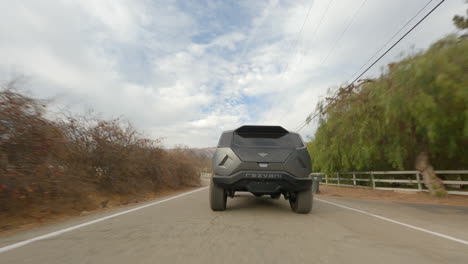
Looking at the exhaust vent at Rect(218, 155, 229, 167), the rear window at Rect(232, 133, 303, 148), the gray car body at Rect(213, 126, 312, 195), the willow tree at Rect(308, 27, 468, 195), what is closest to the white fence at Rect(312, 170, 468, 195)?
the willow tree at Rect(308, 27, 468, 195)

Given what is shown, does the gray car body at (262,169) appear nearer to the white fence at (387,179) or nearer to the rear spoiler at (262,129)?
the rear spoiler at (262,129)

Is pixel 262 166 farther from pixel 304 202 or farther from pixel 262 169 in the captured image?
pixel 304 202

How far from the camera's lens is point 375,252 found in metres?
2.95

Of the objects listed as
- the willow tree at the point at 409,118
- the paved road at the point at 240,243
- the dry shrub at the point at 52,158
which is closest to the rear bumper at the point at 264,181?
the paved road at the point at 240,243

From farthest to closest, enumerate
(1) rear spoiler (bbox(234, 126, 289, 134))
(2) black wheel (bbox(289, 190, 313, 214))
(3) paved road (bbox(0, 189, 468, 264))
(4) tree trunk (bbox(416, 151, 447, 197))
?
(4) tree trunk (bbox(416, 151, 447, 197))
(1) rear spoiler (bbox(234, 126, 289, 134))
(2) black wheel (bbox(289, 190, 313, 214))
(3) paved road (bbox(0, 189, 468, 264))

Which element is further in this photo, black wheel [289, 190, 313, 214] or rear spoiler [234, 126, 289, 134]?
rear spoiler [234, 126, 289, 134]

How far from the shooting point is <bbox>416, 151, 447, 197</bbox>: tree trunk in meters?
11.4

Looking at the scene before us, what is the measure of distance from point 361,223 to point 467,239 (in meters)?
1.45

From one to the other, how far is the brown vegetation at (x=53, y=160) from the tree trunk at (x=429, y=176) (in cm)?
1375

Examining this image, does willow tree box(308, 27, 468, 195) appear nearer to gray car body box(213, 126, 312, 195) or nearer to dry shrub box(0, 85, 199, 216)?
gray car body box(213, 126, 312, 195)

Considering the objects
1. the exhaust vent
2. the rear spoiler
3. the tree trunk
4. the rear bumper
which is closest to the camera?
the rear bumper

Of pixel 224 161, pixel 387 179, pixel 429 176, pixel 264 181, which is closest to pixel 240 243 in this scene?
pixel 264 181

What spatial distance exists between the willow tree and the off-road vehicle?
585 centimetres

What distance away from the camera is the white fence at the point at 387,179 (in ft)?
41.0
